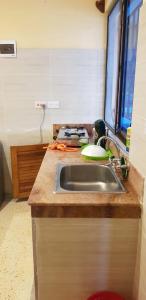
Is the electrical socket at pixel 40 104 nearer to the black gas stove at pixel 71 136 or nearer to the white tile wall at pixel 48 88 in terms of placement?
the white tile wall at pixel 48 88

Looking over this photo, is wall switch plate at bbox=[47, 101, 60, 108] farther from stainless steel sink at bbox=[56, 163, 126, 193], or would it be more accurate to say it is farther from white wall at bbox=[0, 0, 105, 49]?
stainless steel sink at bbox=[56, 163, 126, 193]

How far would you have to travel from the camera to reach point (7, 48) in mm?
2697

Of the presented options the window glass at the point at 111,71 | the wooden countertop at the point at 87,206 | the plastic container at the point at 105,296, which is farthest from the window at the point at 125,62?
the plastic container at the point at 105,296

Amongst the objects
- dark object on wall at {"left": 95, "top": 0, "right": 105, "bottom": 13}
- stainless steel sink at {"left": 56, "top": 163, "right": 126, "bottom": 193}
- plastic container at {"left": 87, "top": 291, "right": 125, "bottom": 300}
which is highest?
dark object on wall at {"left": 95, "top": 0, "right": 105, "bottom": 13}

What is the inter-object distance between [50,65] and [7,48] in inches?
19.7

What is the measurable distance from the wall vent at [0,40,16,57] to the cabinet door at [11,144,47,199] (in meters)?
1.03

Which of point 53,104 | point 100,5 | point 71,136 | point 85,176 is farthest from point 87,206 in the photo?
point 100,5

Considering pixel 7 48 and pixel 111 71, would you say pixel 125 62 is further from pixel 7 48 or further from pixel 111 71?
pixel 7 48

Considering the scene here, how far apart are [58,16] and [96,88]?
870mm

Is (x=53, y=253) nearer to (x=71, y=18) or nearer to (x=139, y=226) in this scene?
(x=139, y=226)

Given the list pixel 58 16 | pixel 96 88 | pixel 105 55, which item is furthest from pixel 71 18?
pixel 96 88

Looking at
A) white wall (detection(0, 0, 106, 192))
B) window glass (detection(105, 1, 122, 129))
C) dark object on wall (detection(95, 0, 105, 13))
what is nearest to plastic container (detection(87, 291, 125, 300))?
window glass (detection(105, 1, 122, 129))

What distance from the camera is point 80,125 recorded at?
9.56 ft

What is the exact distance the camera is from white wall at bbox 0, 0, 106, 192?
265 cm
